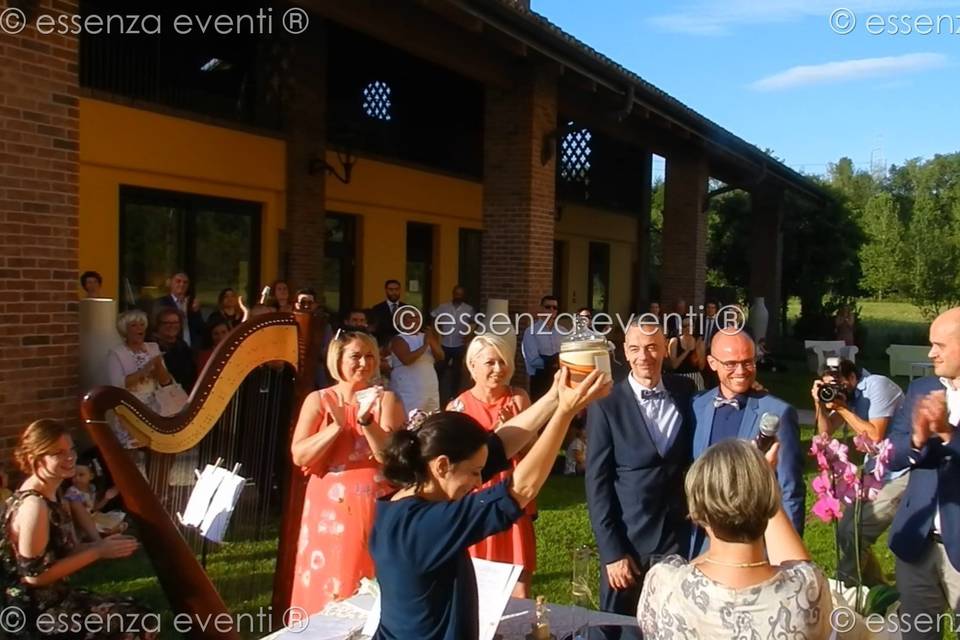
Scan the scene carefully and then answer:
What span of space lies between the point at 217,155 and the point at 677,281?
30.5ft

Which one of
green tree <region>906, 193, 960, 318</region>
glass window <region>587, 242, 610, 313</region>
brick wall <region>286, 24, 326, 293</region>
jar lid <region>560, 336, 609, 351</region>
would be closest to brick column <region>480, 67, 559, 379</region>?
brick wall <region>286, 24, 326, 293</region>

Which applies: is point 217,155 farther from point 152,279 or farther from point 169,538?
point 169,538

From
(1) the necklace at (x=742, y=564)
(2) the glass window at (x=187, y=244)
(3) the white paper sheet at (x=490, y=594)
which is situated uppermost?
(2) the glass window at (x=187, y=244)

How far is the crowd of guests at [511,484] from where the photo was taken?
2252mm

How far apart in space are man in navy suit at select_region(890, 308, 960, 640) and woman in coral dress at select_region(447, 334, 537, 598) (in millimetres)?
1462

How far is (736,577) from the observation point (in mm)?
2096

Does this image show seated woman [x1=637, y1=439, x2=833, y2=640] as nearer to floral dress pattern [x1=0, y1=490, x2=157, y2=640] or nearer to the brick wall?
floral dress pattern [x1=0, y1=490, x2=157, y2=640]

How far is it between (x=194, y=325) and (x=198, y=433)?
5066 mm

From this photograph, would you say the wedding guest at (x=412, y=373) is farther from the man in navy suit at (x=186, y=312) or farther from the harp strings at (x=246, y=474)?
the man in navy suit at (x=186, y=312)

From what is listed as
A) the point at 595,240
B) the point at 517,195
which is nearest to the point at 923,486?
Result: the point at 517,195

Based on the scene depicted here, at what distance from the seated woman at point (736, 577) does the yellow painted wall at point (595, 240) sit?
15.0 meters

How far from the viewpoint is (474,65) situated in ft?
31.4

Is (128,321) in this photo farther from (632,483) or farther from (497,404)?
(632,483)

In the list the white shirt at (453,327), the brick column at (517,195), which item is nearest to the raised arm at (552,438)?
the brick column at (517,195)
